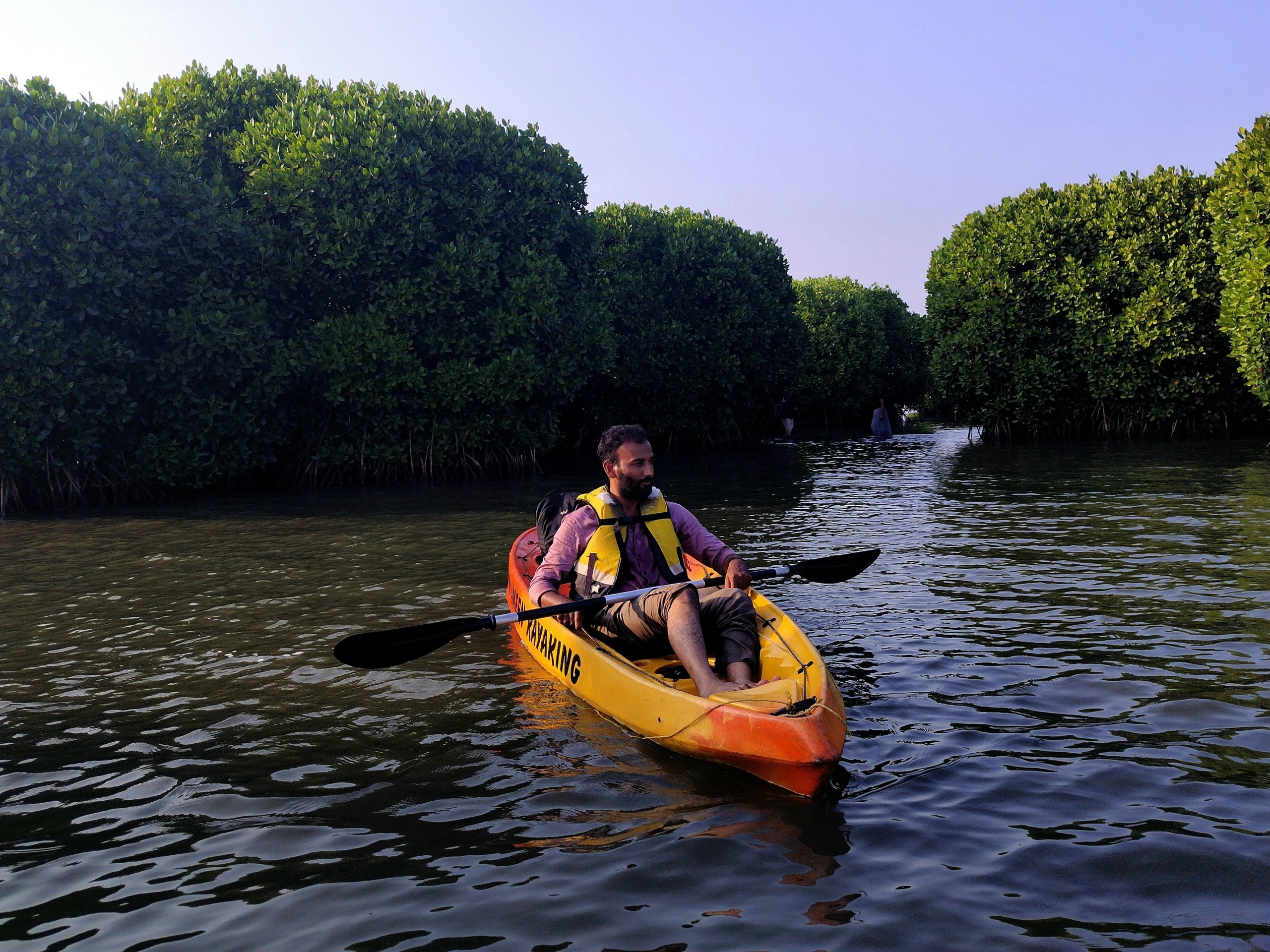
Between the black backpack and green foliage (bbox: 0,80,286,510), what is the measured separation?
14.4 meters

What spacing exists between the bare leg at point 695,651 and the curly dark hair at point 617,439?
1268 mm

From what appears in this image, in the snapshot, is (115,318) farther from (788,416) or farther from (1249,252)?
(788,416)

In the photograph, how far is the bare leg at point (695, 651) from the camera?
570 centimetres

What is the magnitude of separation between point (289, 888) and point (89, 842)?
1.18 metres

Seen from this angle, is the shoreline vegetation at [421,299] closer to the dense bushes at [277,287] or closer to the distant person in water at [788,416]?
the dense bushes at [277,287]

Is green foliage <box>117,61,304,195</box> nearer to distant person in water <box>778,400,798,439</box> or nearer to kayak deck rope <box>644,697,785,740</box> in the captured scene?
kayak deck rope <box>644,697,785,740</box>

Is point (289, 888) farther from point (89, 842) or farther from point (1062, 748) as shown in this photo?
point (1062, 748)

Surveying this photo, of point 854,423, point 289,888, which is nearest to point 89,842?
point 289,888

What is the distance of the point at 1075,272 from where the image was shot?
33.8 m

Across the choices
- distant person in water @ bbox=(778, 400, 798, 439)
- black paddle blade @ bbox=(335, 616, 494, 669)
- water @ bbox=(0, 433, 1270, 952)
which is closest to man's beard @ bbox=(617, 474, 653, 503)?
black paddle blade @ bbox=(335, 616, 494, 669)

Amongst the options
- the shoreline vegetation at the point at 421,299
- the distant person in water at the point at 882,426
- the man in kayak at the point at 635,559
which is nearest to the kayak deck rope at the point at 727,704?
the man in kayak at the point at 635,559

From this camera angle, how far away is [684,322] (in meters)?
37.8

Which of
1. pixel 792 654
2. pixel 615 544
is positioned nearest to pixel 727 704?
pixel 792 654

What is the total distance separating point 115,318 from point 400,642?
17250 millimetres
